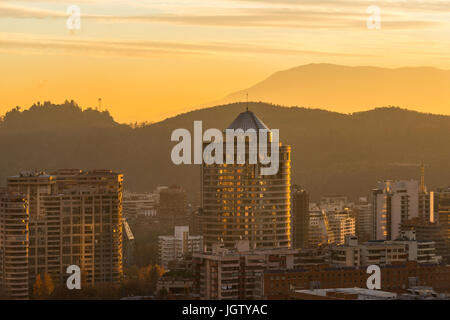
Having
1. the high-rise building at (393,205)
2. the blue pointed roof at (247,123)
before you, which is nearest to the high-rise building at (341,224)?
the high-rise building at (393,205)

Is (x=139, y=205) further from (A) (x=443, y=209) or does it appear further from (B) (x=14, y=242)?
(B) (x=14, y=242)

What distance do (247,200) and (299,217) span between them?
4.54 meters

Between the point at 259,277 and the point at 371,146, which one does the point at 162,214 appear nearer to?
the point at 371,146

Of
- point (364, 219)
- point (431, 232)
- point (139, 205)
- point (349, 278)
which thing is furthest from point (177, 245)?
point (349, 278)

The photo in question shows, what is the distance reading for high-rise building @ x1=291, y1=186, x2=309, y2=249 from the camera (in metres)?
32.1

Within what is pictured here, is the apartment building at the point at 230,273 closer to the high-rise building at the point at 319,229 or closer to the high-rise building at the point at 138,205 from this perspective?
the high-rise building at the point at 319,229

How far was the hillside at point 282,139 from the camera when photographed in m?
38.1

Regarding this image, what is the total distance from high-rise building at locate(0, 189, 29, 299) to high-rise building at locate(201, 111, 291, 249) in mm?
3888

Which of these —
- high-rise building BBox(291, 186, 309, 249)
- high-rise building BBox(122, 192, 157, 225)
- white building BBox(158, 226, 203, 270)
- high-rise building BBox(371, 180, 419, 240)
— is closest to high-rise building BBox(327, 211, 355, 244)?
high-rise building BBox(371, 180, 419, 240)

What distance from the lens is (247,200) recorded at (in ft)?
96.7

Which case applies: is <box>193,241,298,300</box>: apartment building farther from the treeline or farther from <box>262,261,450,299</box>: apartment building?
the treeline

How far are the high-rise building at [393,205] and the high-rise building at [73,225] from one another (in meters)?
7.63

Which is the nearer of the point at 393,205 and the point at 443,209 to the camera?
the point at 443,209
